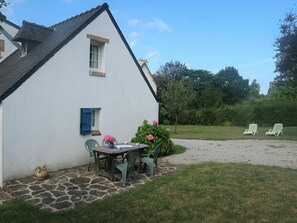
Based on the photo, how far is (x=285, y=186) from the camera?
7.85m

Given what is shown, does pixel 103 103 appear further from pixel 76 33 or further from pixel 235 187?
pixel 235 187

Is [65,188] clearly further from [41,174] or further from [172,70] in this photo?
[172,70]

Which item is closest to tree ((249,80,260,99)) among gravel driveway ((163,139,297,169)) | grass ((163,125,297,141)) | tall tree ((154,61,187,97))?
tall tree ((154,61,187,97))

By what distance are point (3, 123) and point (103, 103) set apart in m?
4.05

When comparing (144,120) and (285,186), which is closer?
(285,186)

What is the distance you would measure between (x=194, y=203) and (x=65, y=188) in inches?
138

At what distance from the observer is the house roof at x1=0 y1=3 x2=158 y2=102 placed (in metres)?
8.48

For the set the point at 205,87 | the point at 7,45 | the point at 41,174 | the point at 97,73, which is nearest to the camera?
the point at 41,174

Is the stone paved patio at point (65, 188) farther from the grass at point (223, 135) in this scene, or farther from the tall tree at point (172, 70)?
the tall tree at point (172, 70)

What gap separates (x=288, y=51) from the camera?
19.9 m

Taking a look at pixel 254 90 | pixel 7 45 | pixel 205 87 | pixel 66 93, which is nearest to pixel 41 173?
pixel 66 93

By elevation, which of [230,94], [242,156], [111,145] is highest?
[230,94]

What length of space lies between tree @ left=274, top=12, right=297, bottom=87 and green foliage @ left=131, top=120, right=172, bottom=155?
485 inches

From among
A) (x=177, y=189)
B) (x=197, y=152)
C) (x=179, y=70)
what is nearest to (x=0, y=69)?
(x=177, y=189)
